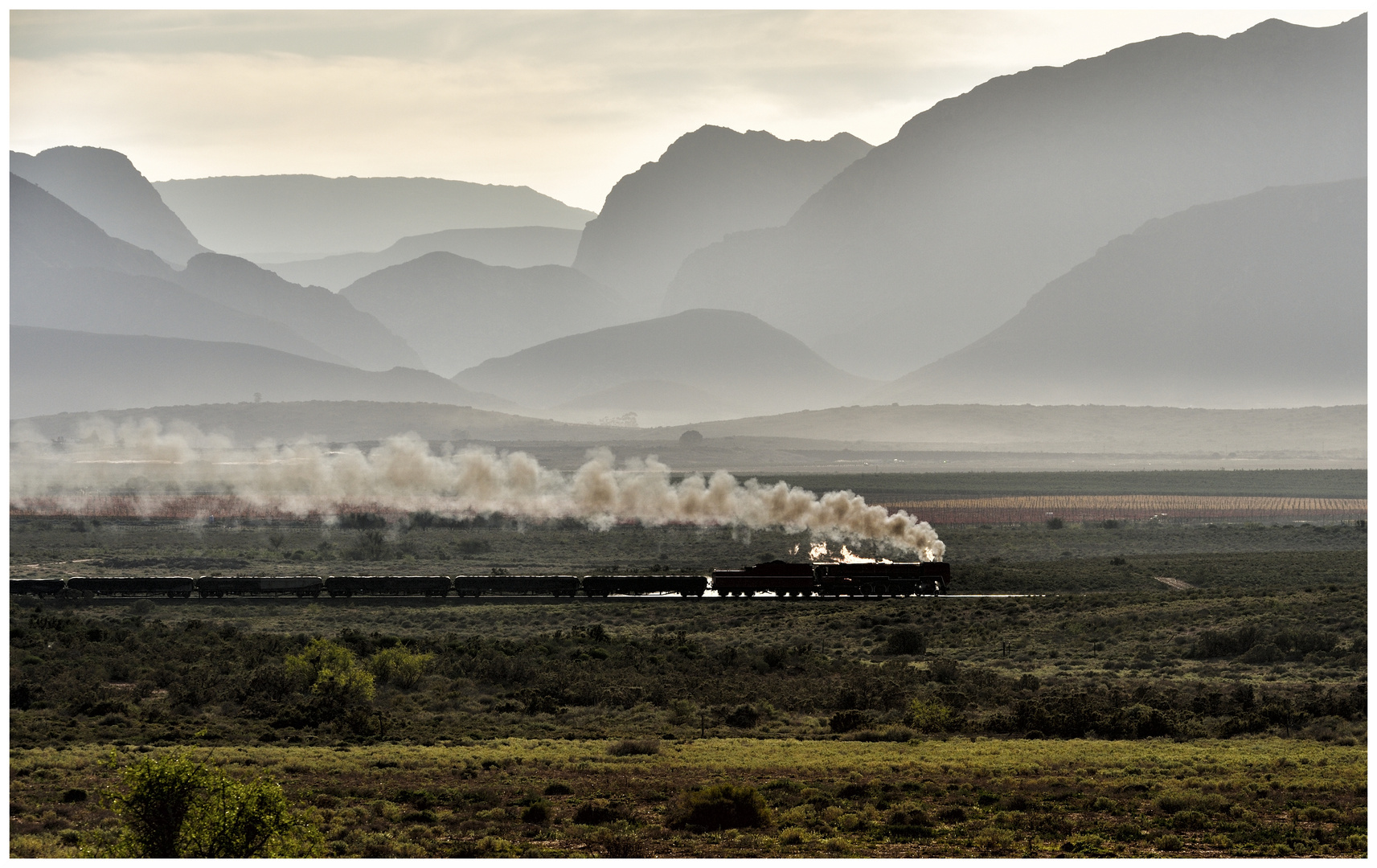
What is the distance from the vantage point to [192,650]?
227ft

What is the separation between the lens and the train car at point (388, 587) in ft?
310

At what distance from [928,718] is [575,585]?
45.2m

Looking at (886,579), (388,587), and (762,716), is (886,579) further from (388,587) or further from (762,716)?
(762,716)

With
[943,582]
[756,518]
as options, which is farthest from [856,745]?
[756,518]

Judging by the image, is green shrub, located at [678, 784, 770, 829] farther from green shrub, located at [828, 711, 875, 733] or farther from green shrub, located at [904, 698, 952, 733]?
green shrub, located at [904, 698, 952, 733]

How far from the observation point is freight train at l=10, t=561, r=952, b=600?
3612 inches

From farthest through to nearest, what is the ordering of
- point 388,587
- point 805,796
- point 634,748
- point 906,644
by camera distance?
1. point 388,587
2. point 906,644
3. point 634,748
4. point 805,796

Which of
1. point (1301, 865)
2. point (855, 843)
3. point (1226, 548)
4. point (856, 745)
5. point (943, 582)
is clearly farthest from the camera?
point (1226, 548)

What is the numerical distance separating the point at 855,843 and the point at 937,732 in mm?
18957

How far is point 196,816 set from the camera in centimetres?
3170

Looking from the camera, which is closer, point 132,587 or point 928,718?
point 928,718

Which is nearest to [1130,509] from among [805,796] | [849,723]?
[849,723]

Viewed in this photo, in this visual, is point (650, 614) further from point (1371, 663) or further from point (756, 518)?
point (1371, 663)

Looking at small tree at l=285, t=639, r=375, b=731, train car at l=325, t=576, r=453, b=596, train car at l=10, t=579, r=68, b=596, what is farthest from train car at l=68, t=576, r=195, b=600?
small tree at l=285, t=639, r=375, b=731
